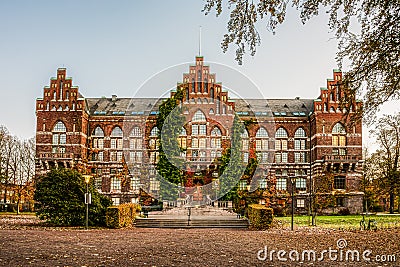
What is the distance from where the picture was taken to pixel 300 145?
5453 cm

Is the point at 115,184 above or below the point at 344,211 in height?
above

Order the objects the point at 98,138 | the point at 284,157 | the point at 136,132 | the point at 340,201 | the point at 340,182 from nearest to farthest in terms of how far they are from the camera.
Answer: the point at 340,201
the point at 340,182
the point at 284,157
the point at 98,138
the point at 136,132

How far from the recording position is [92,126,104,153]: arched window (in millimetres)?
54469

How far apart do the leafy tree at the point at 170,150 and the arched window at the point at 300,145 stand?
15.2m

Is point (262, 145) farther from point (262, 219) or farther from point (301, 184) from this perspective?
point (262, 219)

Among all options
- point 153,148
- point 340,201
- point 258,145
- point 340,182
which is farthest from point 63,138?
point 340,201

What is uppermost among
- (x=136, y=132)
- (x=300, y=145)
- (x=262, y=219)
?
(x=136, y=132)

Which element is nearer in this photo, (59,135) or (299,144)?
(59,135)

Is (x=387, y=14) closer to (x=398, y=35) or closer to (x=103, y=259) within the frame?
(x=398, y=35)

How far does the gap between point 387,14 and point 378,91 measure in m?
1.82

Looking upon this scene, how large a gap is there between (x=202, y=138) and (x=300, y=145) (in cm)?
1099

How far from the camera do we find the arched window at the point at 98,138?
179 feet

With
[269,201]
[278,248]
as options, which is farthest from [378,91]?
[269,201]

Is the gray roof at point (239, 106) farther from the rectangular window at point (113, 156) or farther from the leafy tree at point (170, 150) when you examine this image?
the leafy tree at point (170, 150)
